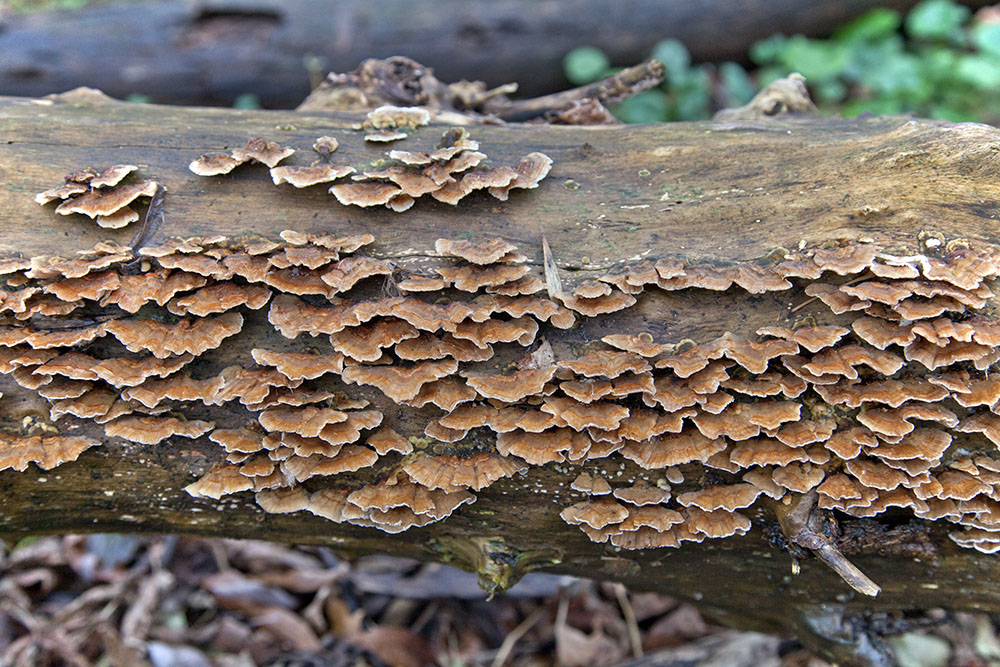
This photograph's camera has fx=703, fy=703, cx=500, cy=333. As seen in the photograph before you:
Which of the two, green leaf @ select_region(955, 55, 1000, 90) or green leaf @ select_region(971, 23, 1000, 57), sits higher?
green leaf @ select_region(971, 23, 1000, 57)

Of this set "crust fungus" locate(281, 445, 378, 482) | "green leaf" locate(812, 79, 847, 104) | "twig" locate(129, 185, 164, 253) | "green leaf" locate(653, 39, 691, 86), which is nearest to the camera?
"crust fungus" locate(281, 445, 378, 482)

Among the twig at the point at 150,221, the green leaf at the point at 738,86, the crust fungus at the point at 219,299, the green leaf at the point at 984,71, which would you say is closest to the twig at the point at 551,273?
the crust fungus at the point at 219,299

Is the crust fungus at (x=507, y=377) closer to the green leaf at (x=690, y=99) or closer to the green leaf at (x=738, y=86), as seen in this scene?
the green leaf at (x=690, y=99)

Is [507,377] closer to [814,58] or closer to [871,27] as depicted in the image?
[814,58]

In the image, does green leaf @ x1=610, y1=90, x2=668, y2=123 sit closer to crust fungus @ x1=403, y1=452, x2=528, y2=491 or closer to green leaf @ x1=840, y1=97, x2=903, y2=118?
green leaf @ x1=840, y1=97, x2=903, y2=118

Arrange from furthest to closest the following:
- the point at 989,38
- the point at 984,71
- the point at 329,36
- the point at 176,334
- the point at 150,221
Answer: the point at 329,36 → the point at 989,38 → the point at 984,71 → the point at 150,221 → the point at 176,334

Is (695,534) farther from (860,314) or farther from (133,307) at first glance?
(133,307)

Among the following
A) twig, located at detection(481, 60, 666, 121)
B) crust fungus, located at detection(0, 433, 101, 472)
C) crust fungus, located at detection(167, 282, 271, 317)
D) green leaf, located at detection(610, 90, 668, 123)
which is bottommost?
crust fungus, located at detection(0, 433, 101, 472)

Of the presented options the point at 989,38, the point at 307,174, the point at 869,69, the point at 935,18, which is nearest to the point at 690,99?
the point at 869,69

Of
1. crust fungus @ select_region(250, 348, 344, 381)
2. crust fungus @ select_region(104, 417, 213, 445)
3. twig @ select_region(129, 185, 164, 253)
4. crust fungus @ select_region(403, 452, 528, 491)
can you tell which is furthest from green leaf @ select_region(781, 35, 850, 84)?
crust fungus @ select_region(104, 417, 213, 445)
